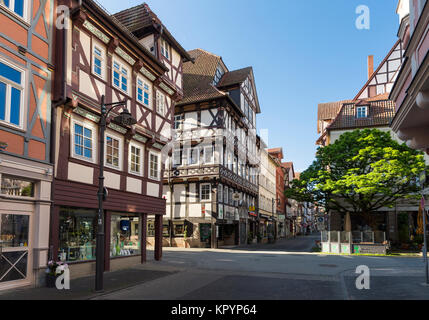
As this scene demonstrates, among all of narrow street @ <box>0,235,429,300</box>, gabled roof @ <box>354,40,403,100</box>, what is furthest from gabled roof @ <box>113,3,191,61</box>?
gabled roof @ <box>354,40,403,100</box>

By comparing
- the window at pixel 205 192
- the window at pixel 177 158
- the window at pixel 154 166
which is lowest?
the window at pixel 205 192

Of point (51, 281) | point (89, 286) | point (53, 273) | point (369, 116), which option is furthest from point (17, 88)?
point (369, 116)

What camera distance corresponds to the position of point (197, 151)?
110 ft

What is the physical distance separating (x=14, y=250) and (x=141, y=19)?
13703mm

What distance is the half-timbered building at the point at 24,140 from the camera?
403 inches

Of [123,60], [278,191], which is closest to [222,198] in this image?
[123,60]

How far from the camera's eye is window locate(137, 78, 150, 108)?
1757 centimetres

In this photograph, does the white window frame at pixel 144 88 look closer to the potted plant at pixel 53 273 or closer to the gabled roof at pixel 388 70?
the potted plant at pixel 53 273

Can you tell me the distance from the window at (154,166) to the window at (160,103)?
2330mm

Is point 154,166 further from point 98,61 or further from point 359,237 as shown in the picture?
point 359,237

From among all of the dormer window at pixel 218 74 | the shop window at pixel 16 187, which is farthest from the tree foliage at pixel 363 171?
the shop window at pixel 16 187

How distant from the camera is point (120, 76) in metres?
16.1

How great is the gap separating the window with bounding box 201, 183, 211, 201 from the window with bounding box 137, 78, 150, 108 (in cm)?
1540
